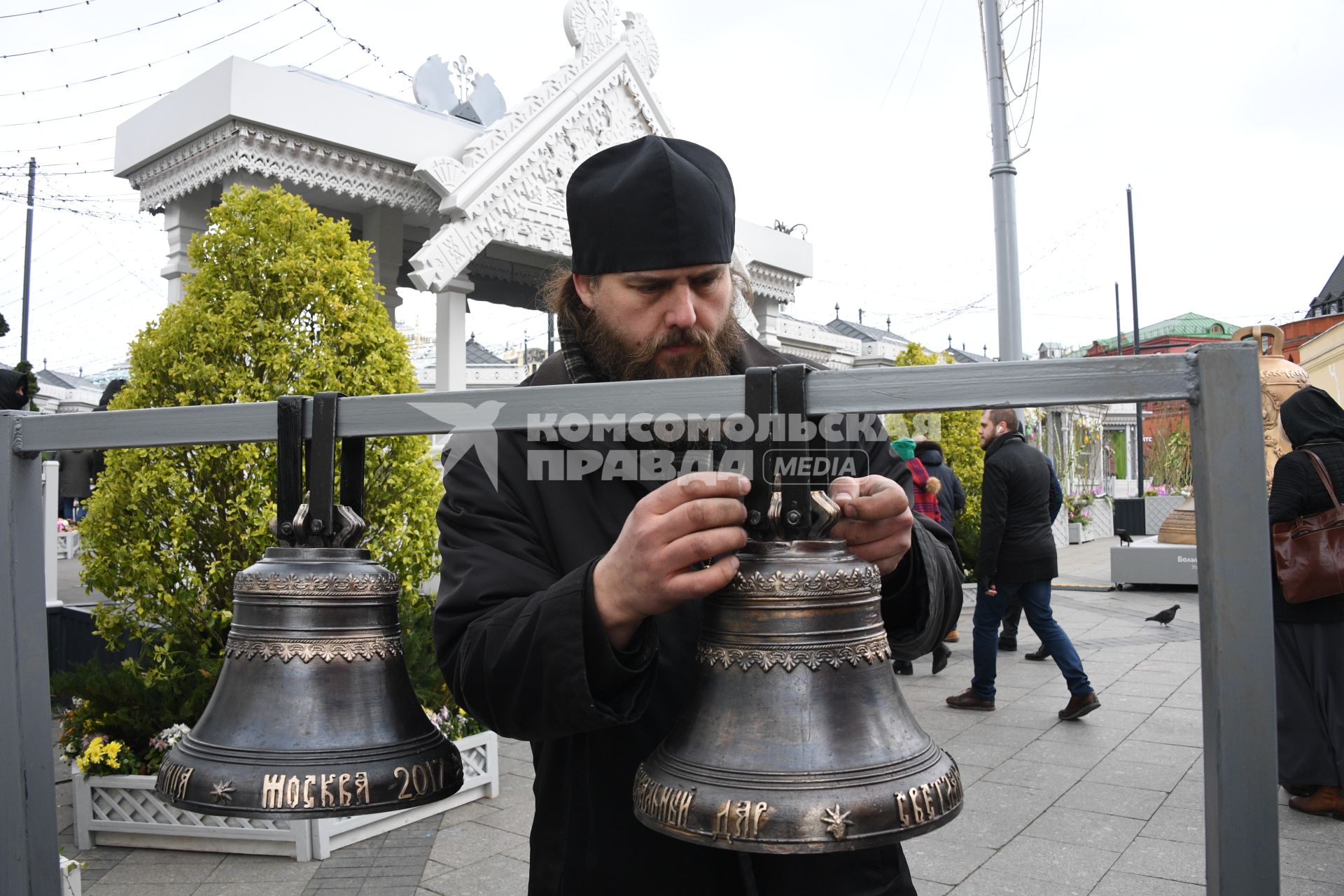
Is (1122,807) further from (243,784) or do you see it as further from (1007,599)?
(243,784)

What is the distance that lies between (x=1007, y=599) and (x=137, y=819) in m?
5.81

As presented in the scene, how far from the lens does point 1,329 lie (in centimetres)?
700

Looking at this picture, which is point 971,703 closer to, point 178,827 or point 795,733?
point 178,827

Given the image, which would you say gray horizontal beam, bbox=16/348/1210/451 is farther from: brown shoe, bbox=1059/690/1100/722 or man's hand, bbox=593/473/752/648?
brown shoe, bbox=1059/690/1100/722

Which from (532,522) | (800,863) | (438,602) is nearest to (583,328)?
(532,522)

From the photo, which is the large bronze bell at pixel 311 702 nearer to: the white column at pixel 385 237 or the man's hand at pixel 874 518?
the man's hand at pixel 874 518

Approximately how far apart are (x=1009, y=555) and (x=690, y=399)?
6.42m

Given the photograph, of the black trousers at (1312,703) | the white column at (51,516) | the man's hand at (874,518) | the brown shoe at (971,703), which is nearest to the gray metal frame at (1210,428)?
the man's hand at (874,518)

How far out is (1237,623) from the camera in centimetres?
114

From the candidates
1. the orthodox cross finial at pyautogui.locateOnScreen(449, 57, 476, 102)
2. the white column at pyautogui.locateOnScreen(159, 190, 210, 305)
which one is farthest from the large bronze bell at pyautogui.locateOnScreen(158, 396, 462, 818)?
the orthodox cross finial at pyautogui.locateOnScreen(449, 57, 476, 102)

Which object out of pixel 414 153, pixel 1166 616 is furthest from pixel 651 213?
pixel 1166 616

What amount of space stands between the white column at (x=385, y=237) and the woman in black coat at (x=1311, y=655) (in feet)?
19.8

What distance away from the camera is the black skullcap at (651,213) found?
1.58 m

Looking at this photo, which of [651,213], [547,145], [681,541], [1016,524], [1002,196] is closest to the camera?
[681,541]
